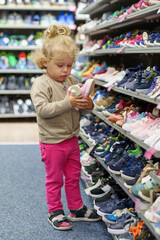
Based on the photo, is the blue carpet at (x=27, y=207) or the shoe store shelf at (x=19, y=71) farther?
the shoe store shelf at (x=19, y=71)

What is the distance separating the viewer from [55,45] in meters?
2.36

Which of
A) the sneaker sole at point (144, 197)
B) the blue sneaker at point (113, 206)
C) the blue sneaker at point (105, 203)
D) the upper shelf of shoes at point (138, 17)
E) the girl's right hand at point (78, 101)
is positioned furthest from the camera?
the blue sneaker at point (105, 203)

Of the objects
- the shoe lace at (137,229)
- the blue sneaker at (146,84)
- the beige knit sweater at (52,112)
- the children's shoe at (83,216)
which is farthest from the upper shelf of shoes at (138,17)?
the children's shoe at (83,216)

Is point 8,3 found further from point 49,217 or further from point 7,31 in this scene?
point 49,217

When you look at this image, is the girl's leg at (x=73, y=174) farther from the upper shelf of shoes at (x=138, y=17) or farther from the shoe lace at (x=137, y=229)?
the upper shelf of shoes at (x=138, y=17)

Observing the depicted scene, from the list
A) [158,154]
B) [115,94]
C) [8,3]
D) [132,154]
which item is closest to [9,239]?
[132,154]

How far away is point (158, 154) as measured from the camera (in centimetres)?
176

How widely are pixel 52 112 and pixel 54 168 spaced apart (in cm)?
44

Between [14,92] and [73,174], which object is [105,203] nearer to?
[73,174]

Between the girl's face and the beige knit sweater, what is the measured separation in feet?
0.20

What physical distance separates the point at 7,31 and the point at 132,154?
528 cm

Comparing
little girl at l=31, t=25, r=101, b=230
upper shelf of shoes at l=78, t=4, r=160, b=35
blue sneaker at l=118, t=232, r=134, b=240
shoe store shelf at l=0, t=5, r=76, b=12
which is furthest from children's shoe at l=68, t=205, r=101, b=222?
shoe store shelf at l=0, t=5, r=76, b=12

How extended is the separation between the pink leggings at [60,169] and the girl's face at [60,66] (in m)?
0.48

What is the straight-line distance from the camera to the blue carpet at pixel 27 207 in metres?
2.41
